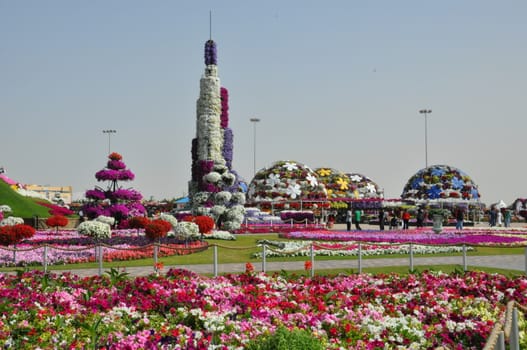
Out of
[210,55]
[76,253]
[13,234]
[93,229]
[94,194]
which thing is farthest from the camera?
[210,55]

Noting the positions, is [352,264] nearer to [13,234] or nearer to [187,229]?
[187,229]

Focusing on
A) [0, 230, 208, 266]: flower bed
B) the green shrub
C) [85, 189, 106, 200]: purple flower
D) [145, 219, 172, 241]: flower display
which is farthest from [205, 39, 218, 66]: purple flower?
the green shrub

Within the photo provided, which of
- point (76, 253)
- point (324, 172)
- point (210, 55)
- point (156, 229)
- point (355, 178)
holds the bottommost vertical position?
point (76, 253)

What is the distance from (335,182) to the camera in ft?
269

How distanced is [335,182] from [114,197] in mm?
51783

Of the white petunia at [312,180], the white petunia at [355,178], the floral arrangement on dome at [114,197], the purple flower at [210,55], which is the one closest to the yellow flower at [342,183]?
the white petunia at [355,178]

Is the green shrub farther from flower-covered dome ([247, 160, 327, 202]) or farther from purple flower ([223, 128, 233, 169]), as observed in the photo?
flower-covered dome ([247, 160, 327, 202])

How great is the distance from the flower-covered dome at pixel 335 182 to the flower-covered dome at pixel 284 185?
38.0 ft

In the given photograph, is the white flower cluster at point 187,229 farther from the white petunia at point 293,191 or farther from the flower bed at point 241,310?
the white petunia at point 293,191

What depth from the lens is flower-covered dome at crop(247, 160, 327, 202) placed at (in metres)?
66.1

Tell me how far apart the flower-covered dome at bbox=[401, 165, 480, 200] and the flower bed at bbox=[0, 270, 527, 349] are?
5695cm

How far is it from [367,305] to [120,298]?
12.8 feet

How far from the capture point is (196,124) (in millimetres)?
51469

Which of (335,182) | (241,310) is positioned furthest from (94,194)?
(335,182)
